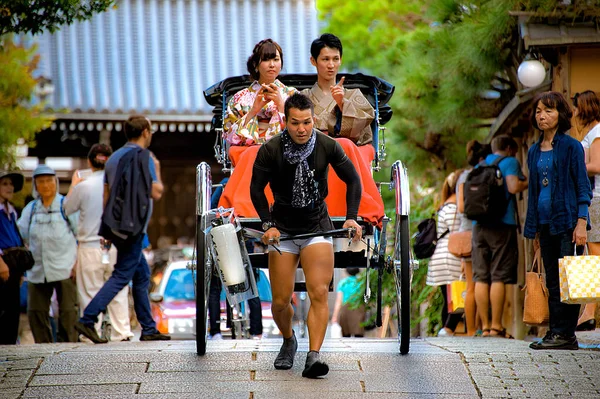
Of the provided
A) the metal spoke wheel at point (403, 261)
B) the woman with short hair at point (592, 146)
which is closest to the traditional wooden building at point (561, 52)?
the woman with short hair at point (592, 146)

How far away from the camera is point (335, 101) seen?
26.3ft

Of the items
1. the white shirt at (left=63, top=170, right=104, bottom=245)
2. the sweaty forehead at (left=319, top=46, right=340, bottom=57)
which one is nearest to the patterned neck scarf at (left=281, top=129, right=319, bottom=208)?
the sweaty forehead at (left=319, top=46, right=340, bottom=57)

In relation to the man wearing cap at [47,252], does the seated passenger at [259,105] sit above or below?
above

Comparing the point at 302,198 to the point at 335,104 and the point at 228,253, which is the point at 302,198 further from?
the point at 335,104

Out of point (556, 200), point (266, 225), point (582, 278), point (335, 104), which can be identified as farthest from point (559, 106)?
point (266, 225)

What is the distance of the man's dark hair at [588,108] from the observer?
8.77m

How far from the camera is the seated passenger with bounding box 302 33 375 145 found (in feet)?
26.1

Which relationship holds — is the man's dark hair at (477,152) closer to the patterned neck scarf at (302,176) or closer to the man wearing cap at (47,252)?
the man wearing cap at (47,252)

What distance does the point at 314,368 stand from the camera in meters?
6.42

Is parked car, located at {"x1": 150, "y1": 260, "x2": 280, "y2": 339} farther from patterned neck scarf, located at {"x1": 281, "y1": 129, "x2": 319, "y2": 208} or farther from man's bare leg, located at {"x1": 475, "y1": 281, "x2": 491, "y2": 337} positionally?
patterned neck scarf, located at {"x1": 281, "y1": 129, "x2": 319, "y2": 208}

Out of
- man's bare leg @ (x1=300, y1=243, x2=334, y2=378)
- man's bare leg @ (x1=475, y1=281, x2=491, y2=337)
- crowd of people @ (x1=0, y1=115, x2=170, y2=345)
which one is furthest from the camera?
man's bare leg @ (x1=475, y1=281, x2=491, y2=337)

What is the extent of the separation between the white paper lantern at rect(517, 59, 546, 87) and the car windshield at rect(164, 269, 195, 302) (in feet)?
21.2

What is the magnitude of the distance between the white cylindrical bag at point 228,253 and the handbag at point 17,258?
4.50 meters

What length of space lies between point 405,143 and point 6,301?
19.7 ft
